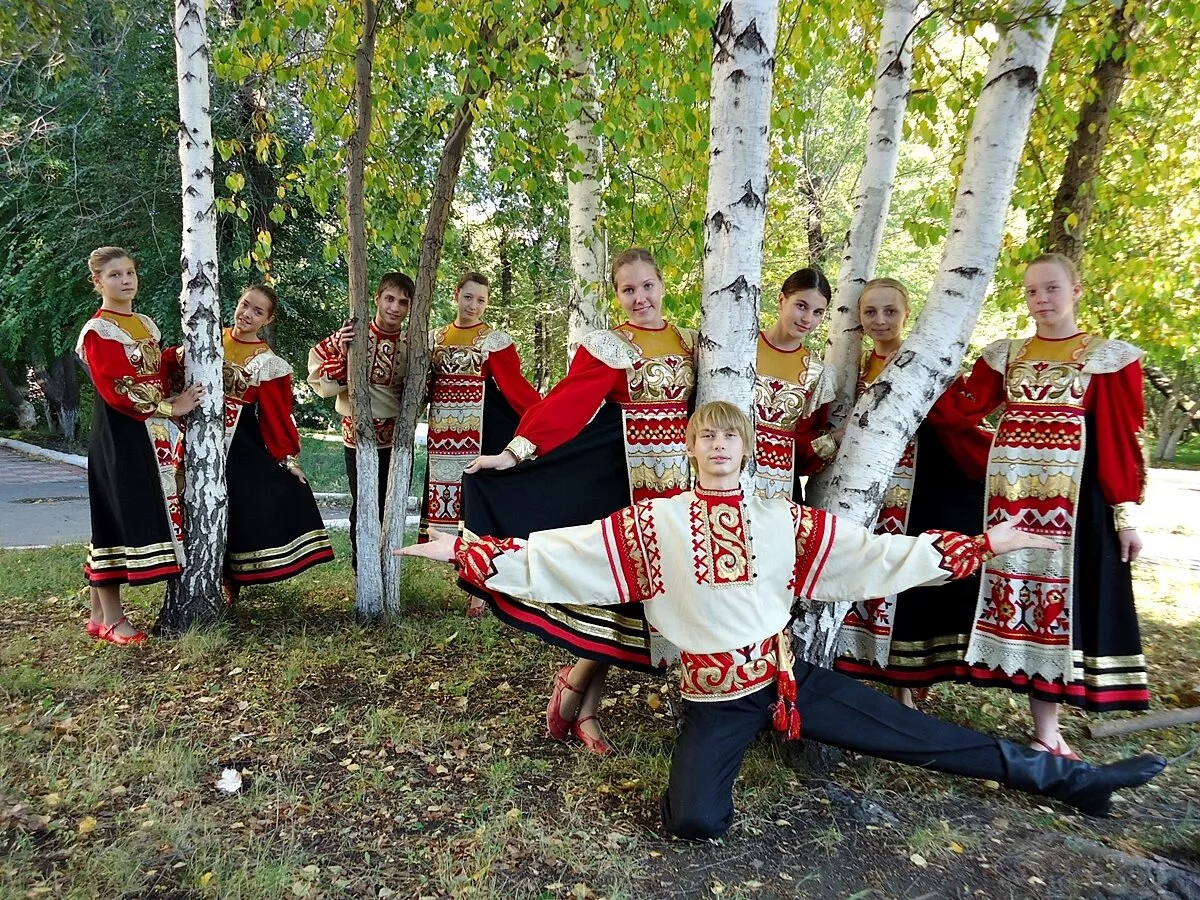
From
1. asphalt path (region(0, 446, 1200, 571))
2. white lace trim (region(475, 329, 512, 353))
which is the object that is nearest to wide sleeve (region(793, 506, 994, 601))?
white lace trim (region(475, 329, 512, 353))

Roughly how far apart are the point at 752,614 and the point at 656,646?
0.51 m

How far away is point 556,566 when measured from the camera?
266cm

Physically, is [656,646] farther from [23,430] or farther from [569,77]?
[23,430]

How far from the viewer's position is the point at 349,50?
4.38 metres

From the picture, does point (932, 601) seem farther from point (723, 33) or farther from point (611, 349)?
point (723, 33)

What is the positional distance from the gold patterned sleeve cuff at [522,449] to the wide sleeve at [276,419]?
6.33ft

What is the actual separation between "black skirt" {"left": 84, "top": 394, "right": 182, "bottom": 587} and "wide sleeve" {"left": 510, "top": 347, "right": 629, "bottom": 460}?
2184 mm

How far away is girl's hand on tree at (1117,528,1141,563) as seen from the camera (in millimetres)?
3105

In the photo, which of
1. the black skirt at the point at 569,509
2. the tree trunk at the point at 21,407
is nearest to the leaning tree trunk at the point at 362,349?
the black skirt at the point at 569,509

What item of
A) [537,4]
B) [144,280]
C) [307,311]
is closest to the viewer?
[537,4]

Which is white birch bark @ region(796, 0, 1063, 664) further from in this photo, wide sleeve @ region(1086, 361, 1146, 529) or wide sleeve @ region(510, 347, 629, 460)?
wide sleeve @ region(510, 347, 629, 460)

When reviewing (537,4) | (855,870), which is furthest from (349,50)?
(855,870)

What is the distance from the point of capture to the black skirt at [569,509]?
9.74 feet

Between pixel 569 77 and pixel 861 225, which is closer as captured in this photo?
pixel 861 225
